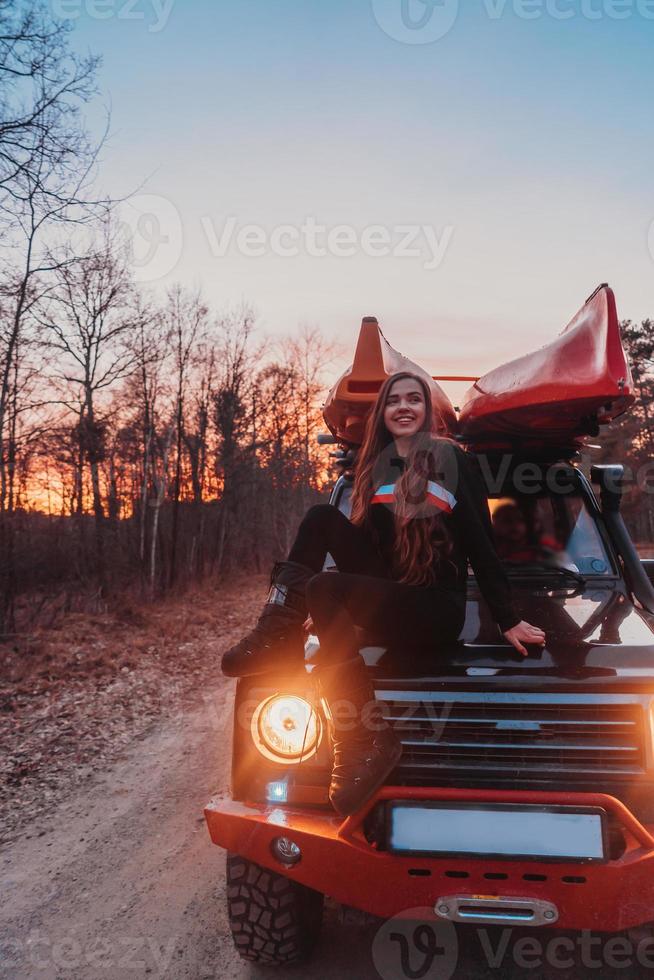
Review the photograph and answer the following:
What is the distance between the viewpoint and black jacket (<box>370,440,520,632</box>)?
2.52 metres

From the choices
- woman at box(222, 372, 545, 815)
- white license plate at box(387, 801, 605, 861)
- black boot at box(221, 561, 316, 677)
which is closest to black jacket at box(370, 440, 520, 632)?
woman at box(222, 372, 545, 815)

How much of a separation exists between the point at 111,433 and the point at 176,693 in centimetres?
1242

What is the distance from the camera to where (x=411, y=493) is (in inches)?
109

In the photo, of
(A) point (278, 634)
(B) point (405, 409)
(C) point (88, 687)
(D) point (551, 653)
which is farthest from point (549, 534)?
(C) point (88, 687)

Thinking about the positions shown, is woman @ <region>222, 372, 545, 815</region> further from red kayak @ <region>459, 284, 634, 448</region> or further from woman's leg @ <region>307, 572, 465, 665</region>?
red kayak @ <region>459, 284, 634, 448</region>

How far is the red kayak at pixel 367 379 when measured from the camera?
3855mm

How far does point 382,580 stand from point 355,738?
61 centimetres

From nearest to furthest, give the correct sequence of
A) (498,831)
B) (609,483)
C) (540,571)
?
(498,831)
(540,571)
(609,483)

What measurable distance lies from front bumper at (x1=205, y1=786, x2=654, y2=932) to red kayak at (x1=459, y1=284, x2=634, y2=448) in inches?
70.1

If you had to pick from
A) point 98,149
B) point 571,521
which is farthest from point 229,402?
point 571,521

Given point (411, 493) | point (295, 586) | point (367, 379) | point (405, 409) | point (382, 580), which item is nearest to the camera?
point (382, 580)

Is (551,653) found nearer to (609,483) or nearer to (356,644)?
(356,644)

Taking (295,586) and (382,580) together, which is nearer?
(382,580)

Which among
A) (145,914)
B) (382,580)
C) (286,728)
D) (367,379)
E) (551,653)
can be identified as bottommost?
(145,914)
